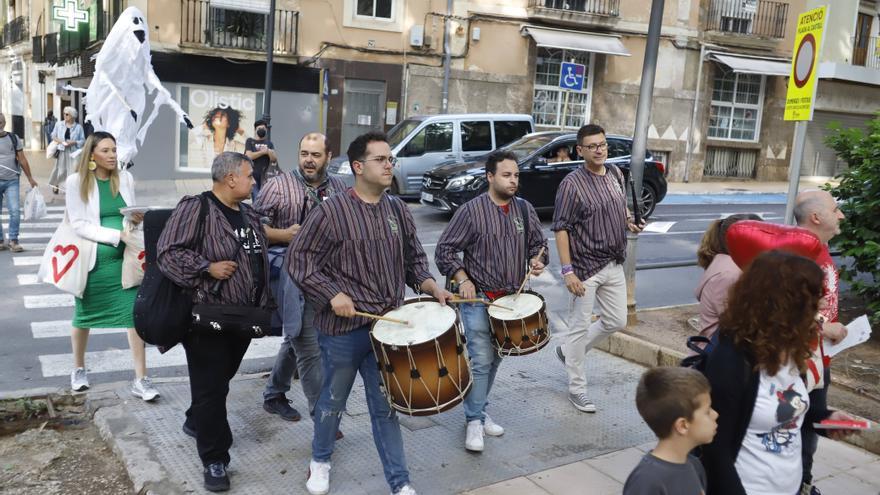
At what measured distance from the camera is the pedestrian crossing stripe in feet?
21.2

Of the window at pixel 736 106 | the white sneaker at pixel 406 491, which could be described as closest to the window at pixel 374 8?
the window at pixel 736 106

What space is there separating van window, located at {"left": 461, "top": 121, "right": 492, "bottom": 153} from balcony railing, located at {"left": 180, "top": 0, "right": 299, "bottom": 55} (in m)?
7.23

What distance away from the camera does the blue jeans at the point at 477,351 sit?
493 cm

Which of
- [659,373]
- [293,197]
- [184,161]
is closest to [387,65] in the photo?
[184,161]

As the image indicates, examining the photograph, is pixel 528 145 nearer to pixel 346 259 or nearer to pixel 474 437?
pixel 474 437

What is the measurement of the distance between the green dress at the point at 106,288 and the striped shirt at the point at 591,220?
119 inches

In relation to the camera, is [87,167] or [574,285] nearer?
[87,167]

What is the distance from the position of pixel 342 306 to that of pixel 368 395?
0.58 meters

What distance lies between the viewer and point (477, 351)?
4.95m

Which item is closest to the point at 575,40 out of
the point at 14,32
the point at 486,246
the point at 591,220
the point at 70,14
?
the point at 70,14

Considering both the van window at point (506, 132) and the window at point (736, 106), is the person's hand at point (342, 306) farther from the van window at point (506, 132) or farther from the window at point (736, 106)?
the window at point (736, 106)

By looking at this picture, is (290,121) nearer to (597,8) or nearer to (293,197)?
(597,8)

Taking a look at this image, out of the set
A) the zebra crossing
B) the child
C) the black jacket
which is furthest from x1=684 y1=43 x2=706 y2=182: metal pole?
the child

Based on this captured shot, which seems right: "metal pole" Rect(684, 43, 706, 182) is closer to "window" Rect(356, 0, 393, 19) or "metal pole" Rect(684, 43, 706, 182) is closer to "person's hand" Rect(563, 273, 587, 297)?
"window" Rect(356, 0, 393, 19)
